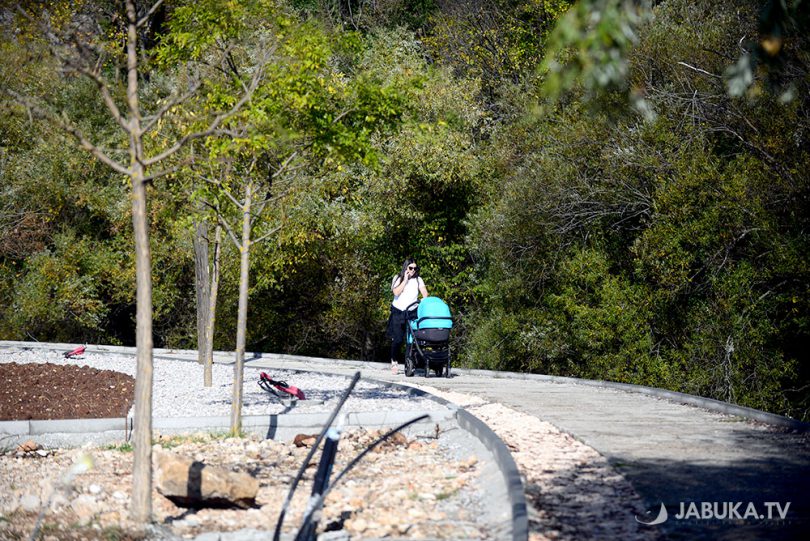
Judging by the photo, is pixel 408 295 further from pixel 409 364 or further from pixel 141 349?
pixel 141 349

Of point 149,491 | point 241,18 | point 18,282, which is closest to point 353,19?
point 18,282

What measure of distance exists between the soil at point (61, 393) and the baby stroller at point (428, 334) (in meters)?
4.96

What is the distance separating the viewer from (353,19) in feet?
122

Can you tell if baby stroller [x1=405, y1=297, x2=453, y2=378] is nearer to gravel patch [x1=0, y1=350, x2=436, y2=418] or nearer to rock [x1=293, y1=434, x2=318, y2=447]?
gravel patch [x1=0, y1=350, x2=436, y2=418]

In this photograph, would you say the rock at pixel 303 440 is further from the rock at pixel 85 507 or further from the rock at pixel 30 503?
the rock at pixel 30 503

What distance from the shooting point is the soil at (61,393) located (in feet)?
40.6

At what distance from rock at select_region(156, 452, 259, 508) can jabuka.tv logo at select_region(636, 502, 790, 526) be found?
116 inches

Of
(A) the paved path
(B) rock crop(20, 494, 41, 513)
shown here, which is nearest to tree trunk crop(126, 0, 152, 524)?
(B) rock crop(20, 494, 41, 513)

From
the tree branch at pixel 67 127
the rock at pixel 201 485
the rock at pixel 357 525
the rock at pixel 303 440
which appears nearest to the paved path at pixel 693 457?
the rock at pixel 357 525

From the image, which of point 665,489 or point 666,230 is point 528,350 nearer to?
point 666,230

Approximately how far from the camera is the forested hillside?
36.9 feet

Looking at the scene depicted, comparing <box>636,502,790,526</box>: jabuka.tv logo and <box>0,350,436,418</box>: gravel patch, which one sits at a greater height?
<box>0,350,436,418</box>: gravel patch

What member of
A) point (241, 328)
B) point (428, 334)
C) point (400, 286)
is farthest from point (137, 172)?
point (400, 286)

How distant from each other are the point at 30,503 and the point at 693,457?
224 inches
